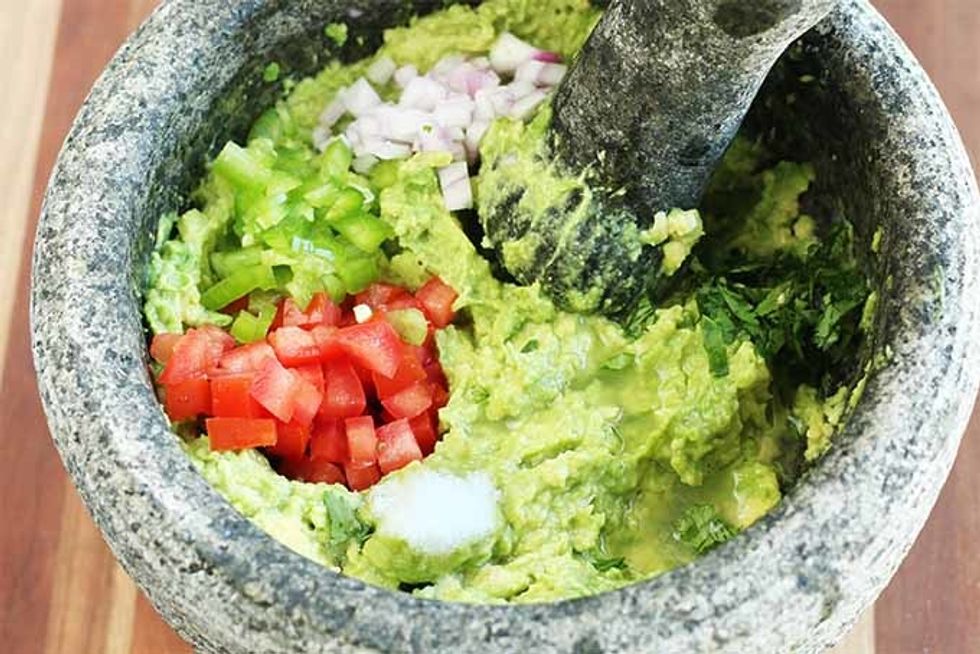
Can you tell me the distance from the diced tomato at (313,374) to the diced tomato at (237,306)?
3.8 inches

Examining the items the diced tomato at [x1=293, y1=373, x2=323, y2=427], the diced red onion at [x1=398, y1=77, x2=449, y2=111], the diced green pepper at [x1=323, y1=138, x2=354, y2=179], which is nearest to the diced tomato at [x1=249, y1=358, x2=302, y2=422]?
the diced tomato at [x1=293, y1=373, x2=323, y2=427]

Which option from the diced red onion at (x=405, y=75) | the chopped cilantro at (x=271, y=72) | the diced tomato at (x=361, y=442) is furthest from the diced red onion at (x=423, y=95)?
the diced tomato at (x=361, y=442)

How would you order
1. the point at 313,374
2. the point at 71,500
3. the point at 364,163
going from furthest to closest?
the point at 71,500 → the point at 364,163 → the point at 313,374

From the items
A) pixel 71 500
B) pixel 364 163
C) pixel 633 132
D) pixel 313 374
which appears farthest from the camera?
pixel 71 500

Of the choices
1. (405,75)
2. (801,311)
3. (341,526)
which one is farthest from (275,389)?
(801,311)

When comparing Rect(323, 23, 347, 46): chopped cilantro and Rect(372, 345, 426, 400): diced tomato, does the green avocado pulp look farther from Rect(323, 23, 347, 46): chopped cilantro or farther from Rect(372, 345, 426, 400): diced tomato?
Rect(323, 23, 347, 46): chopped cilantro

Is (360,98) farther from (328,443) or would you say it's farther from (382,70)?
(328,443)

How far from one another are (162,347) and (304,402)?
0.45 feet

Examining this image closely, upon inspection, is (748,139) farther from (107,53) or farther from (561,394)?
(107,53)

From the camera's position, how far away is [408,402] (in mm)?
1517

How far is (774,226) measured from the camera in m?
1.61

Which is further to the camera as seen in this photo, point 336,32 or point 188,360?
point 336,32

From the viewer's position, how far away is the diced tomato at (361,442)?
150 centimetres

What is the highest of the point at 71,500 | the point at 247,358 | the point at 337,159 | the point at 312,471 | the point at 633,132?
the point at 633,132
